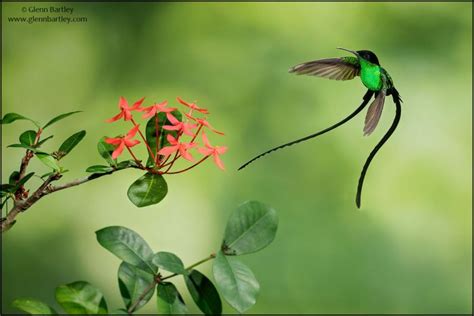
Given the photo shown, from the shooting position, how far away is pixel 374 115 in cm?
67

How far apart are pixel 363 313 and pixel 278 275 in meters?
0.36

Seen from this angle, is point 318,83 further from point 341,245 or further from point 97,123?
point 97,123

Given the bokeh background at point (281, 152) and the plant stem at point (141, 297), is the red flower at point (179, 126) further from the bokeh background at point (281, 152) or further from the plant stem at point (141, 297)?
the bokeh background at point (281, 152)

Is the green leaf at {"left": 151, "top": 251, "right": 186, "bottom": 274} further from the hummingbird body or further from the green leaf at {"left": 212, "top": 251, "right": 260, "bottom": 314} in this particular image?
the hummingbird body

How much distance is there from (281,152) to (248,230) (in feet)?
5.26

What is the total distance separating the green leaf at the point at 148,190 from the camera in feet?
2.78

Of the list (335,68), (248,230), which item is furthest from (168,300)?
(335,68)

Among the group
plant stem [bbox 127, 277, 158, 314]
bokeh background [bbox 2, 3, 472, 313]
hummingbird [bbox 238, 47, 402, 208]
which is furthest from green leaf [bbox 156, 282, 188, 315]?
bokeh background [bbox 2, 3, 472, 313]

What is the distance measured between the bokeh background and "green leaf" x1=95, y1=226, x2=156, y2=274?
60.6 inches

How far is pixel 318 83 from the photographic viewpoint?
260 centimetres

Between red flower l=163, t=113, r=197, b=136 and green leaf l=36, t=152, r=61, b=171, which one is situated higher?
red flower l=163, t=113, r=197, b=136

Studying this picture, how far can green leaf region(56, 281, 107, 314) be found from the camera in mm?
961

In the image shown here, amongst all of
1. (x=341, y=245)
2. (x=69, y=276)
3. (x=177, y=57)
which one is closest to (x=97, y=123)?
(x=177, y=57)

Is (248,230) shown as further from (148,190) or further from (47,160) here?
(47,160)
